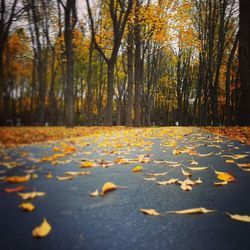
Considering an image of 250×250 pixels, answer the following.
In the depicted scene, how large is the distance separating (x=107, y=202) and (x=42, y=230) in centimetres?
39

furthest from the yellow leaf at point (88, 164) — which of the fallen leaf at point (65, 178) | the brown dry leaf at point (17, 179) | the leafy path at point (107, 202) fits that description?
the brown dry leaf at point (17, 179)

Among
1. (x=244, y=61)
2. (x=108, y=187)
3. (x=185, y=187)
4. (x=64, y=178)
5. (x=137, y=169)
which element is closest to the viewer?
(x=64, y=178)

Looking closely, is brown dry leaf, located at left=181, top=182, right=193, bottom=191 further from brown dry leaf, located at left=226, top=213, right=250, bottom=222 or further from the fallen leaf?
the fallen leaf

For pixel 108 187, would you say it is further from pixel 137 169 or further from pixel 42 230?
pixel 137 169

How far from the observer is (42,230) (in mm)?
852

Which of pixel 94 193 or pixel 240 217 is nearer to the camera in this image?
pixel 94 193

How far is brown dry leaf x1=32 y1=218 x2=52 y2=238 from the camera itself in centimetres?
84

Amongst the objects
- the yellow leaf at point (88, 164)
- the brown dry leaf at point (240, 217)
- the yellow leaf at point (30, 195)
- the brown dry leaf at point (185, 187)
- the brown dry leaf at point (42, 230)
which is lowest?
the brown dry leaf at point (240, 217)

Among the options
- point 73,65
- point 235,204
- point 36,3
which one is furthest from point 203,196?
point 36,3

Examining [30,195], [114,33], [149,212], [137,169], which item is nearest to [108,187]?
[149,212]

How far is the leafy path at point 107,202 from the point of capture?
34.3 inches

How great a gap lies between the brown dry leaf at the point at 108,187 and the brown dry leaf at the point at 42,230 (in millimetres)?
360

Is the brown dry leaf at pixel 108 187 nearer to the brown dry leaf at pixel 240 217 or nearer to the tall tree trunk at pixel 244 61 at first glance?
the brown dry leaf at pixel 240 217

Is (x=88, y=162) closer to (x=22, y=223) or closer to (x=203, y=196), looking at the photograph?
(x=22, y=223)
